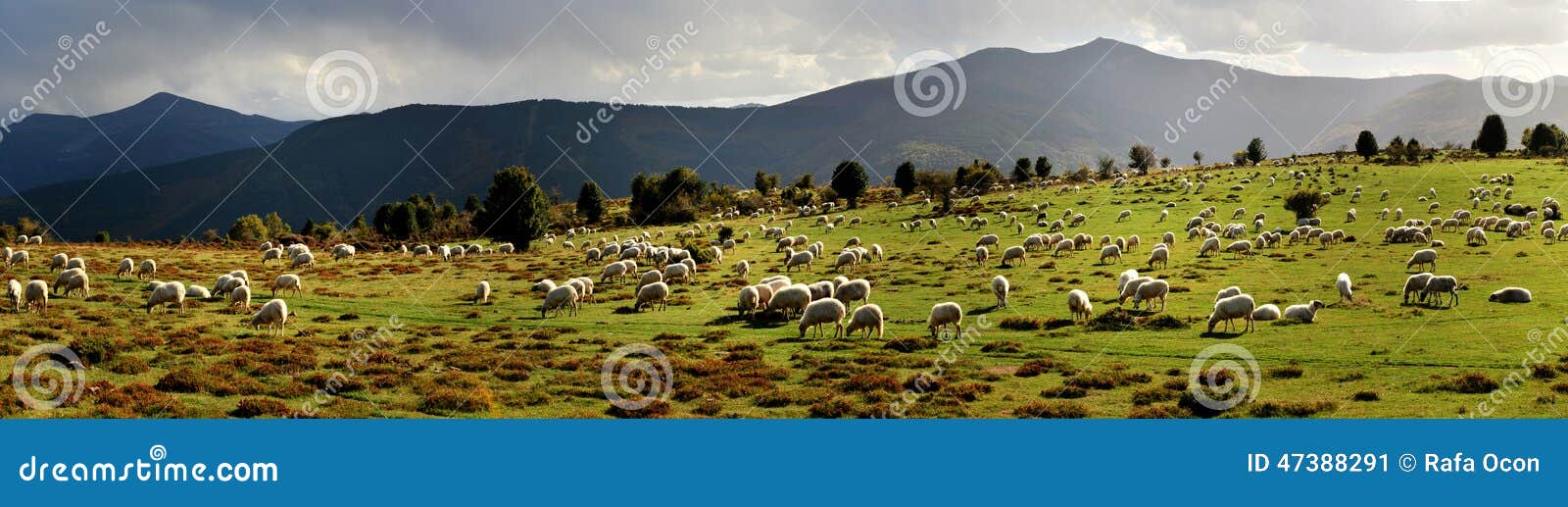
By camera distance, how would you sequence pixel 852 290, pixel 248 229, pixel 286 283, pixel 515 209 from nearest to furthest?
pixel 852 290 → pixel 286 283 → pixel 515 209 → pixel 248 229

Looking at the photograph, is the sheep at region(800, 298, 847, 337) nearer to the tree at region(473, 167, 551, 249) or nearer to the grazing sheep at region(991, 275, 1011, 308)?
the grazing sheep at region(991, 275, 1011, 308)

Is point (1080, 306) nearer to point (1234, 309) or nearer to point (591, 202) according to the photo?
point (1234, 309)

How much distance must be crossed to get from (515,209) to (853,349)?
63.0 m

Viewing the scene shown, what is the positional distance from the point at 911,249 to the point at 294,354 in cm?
4460

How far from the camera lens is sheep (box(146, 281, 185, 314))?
3356 cm

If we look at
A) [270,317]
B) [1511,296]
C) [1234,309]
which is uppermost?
[270,317]

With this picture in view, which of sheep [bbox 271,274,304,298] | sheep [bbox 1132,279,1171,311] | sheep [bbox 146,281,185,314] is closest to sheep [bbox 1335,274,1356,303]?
sheep [bbox 1132,279,1171,311]

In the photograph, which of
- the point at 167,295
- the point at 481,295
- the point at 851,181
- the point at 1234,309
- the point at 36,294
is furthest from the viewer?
the point at 851,181

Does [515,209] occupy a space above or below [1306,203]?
above

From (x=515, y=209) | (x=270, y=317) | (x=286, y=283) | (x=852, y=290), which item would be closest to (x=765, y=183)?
(x=515, y=209)

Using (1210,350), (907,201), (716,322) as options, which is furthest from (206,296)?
(907,201)

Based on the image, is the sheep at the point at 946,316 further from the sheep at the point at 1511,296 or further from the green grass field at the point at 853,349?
the sheep at the point at 1511,296

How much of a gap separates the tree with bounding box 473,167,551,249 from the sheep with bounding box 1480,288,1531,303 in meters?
71.2

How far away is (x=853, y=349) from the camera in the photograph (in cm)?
2619
